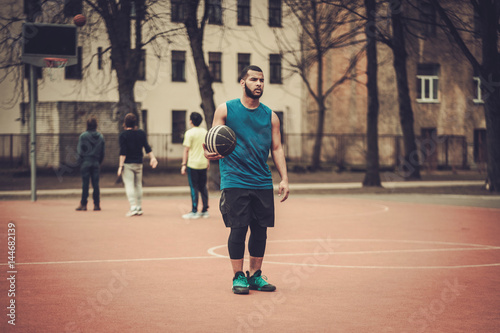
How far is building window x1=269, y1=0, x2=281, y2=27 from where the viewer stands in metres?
51.4

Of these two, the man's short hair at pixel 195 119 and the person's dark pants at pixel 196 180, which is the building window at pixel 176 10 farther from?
the person's dark pants at pixel 196 180

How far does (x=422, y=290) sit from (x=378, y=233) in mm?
5432

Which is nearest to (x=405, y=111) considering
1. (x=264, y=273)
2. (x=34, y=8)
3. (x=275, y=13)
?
(x=34, y=8)

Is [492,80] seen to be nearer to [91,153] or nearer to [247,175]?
[91,153]

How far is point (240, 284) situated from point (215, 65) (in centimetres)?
4448

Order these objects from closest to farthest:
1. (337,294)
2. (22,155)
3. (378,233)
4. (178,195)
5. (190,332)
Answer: (190,332) < (337,294) < (378,233) < (178,195) < (22,155)

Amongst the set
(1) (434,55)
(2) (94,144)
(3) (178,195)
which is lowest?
(3) (178,195)

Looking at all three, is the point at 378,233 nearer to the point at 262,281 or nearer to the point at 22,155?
the point at 262,281

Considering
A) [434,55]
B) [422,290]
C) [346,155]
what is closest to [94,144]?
[422,290]

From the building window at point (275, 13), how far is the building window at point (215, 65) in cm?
418

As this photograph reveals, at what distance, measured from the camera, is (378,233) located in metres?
12.9

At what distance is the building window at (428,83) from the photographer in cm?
4681

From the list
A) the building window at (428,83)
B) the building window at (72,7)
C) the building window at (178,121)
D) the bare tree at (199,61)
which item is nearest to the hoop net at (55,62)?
the bare tree at (199,61)

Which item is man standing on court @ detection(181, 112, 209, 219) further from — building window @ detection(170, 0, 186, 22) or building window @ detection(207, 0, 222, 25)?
building window @ detection(170, 0, 186, 22)
